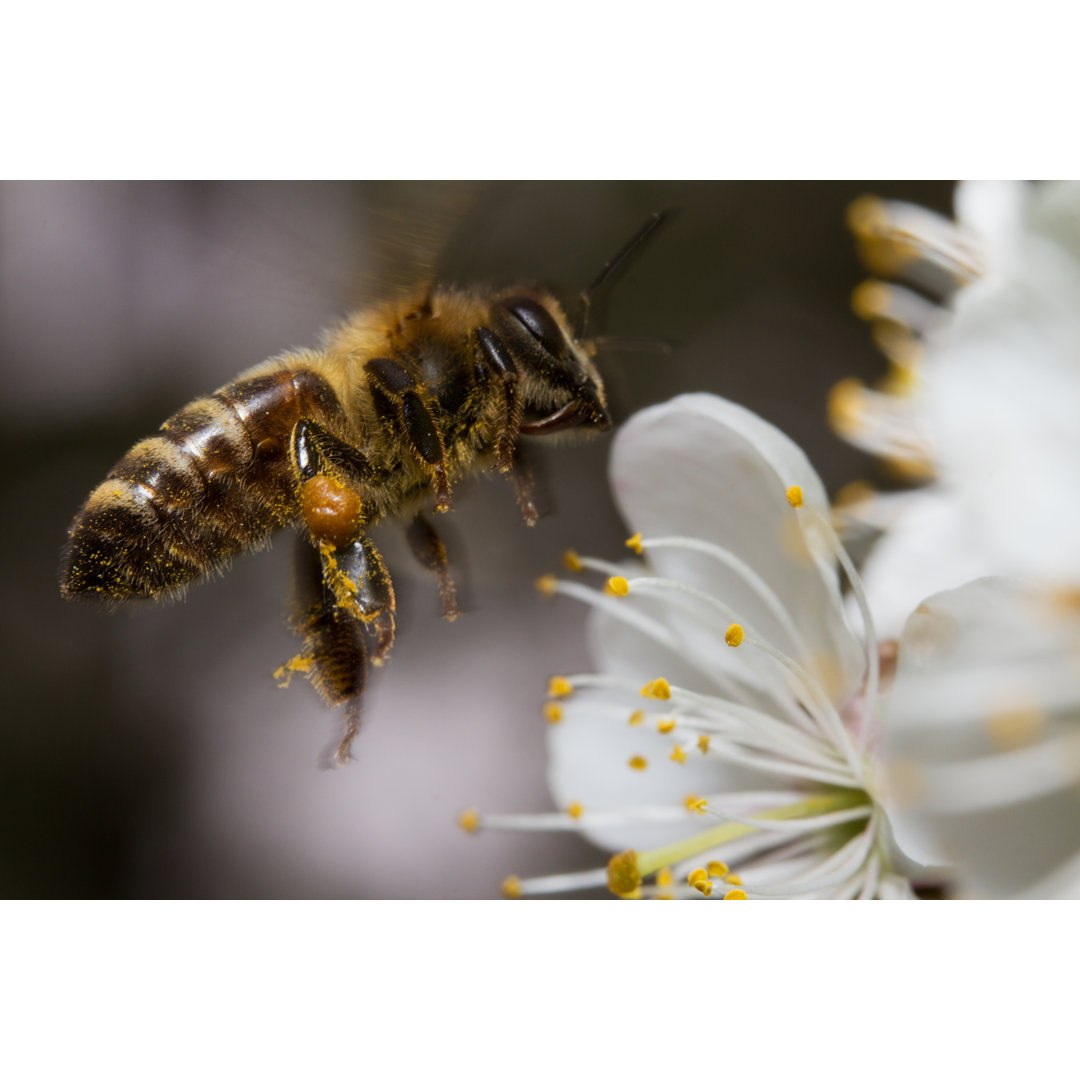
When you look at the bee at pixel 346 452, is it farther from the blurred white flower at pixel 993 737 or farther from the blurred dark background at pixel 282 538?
the blurred white flower at pixel 993 737

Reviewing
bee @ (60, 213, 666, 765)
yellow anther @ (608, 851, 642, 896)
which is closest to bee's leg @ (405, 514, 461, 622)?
bee @ (60, 213, 666, 765)

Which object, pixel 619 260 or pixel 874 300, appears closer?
pixel 619 260

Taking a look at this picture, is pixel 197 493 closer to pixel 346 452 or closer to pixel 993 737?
pixel 346 452

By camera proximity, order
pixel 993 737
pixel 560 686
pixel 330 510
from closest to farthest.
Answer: pixel 993 737 < pixel 330 510 < pixel 560 686

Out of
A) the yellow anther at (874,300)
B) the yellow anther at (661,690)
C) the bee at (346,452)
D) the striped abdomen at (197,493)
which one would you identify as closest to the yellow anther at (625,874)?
the yellow anther at (661,690)

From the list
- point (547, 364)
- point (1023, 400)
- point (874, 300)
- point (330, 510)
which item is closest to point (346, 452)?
point (330, 510)

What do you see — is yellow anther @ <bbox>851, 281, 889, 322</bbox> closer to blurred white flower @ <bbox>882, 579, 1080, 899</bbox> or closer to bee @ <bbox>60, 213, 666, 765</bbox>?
bee @ <bbox>60, 213, 666, 765</bbox>
